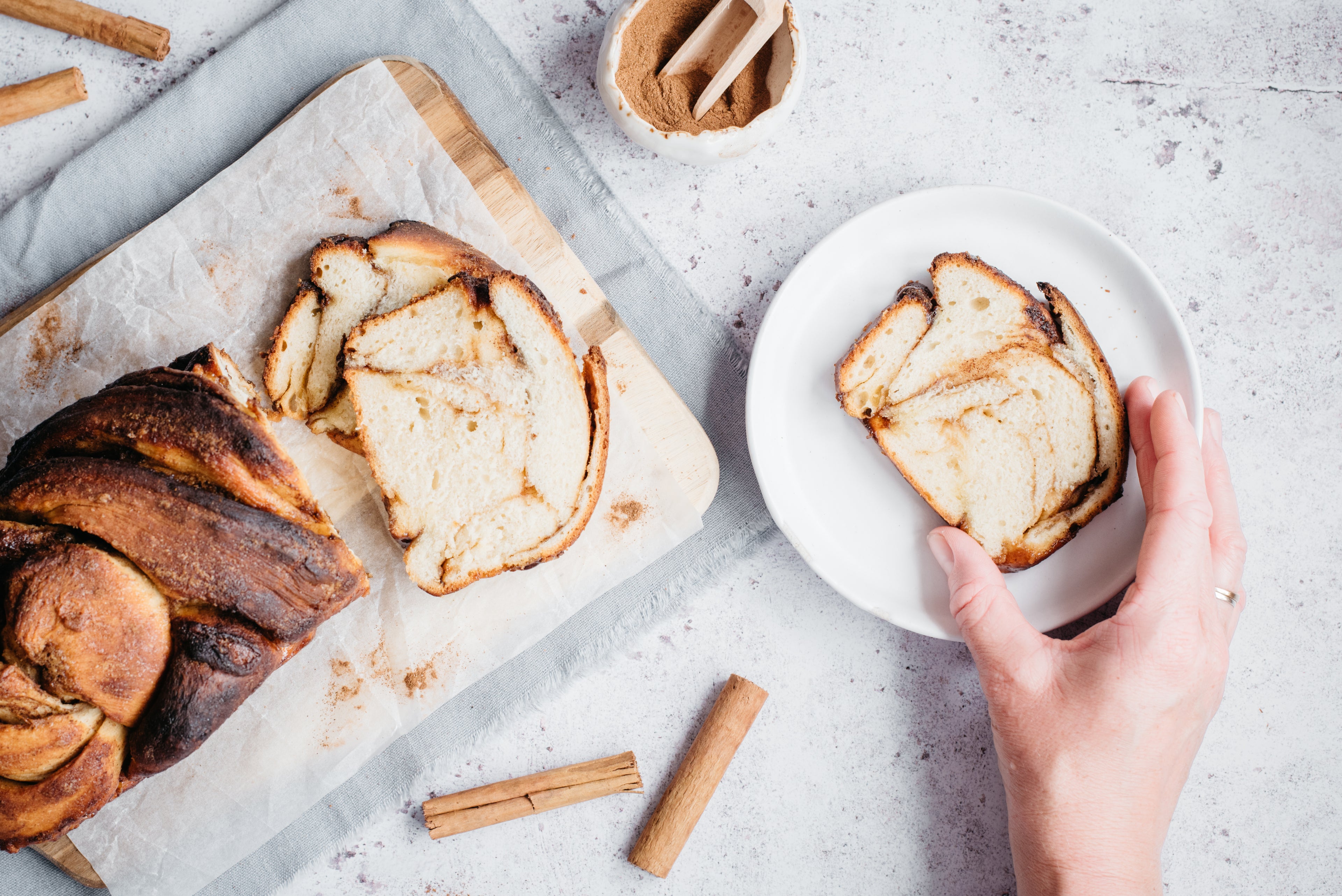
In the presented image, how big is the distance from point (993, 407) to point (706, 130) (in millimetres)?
1091

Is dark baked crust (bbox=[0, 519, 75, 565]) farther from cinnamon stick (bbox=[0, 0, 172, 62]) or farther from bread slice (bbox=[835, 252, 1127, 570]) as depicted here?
bread slice (bbox=[835, 252, 1127, 570])

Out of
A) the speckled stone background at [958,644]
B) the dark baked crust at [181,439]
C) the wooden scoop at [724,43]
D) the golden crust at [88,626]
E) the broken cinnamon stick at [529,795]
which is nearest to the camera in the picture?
the golden crust at [88,626]

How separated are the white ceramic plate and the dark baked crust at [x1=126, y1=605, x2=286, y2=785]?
1369 mm

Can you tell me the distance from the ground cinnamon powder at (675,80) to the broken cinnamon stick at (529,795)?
1831 millimetres

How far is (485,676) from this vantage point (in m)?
2.37

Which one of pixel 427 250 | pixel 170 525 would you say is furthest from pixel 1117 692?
pixel 170 525

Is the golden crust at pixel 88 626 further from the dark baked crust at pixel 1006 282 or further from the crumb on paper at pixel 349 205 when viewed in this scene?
the dark baked crust at pixel 1006 282

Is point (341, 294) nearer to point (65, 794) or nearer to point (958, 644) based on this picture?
point (65, 794)

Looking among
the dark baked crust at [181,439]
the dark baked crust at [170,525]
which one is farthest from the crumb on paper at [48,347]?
the dark baked crust at [170,525]

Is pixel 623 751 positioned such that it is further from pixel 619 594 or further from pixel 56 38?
pixel 56 38

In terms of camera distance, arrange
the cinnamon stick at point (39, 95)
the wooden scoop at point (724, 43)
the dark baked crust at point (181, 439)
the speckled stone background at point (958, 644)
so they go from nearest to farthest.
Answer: the dark baked crust at point (181, 439) < the wooden scoop at point (724, 43) < the cinnamon stick at point (39, 95) < the speckled stone background at point (958, 644)

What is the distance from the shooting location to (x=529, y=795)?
2365mm

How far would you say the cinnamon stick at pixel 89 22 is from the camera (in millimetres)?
2252

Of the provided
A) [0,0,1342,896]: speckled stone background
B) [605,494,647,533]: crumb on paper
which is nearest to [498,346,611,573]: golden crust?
[605,494,647,533]: crumb on paper
